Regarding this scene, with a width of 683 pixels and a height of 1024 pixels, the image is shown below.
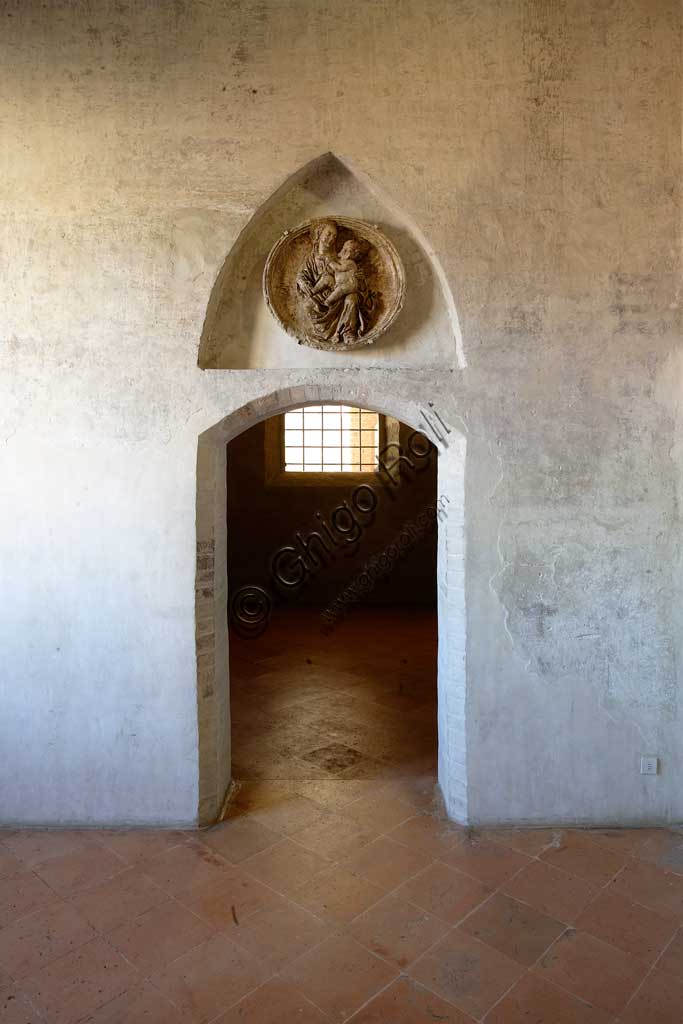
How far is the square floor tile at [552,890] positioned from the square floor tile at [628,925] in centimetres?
6

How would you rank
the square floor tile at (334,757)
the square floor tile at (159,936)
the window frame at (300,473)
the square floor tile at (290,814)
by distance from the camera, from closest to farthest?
the square floor tile at (159,936) → the square floor tile at (290,814) → the square floor tile at (334,757) → the window frame at (300,473)

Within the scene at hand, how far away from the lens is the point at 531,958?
2.88m

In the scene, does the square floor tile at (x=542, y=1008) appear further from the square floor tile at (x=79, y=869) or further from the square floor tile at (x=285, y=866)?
the square floor tile at (x=79, y=869)

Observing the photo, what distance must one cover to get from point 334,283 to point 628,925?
371cm

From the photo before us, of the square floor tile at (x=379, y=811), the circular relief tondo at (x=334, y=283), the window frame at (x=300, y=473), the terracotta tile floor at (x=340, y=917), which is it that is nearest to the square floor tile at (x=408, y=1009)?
the terracotta tile floor at (x=340, y=917)

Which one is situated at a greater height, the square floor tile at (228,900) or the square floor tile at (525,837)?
the square floor tile at (525,837)

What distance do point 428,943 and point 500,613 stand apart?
1.74 meters

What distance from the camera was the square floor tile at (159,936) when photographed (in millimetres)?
2908

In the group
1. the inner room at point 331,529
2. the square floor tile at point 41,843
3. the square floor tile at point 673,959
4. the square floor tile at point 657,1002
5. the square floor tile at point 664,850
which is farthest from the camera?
the inner room at point 331,529

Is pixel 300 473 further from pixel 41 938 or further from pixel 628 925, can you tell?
pixel 628 925

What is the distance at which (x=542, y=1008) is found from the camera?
2619 millimetres

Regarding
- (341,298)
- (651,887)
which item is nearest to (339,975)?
(651,887)

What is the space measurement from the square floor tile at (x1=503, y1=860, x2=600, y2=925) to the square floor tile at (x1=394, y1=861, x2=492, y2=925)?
0.61 feet

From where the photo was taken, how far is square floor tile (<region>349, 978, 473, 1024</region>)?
2.57 metres
